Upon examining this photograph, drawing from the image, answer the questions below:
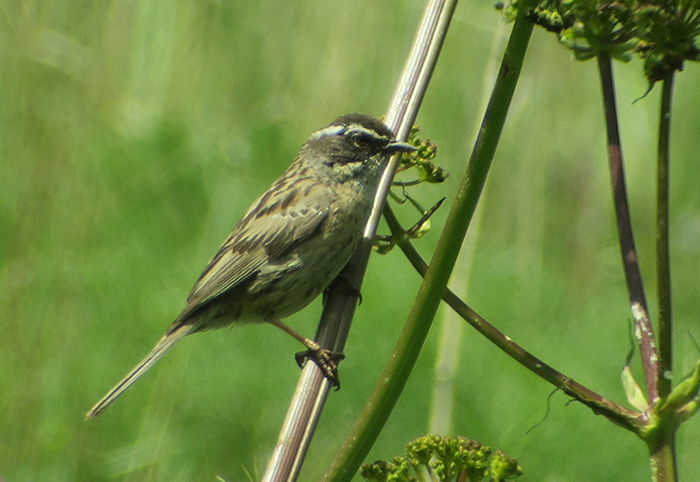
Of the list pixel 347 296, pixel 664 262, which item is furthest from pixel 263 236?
pixel 664 262

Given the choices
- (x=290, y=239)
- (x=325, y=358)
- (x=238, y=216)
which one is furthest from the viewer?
(x=238, y=216)

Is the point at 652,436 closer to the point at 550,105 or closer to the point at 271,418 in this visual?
the point at 271,418

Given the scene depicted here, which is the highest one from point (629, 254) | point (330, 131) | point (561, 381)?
point (330, 131)

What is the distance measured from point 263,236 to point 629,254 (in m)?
2.50

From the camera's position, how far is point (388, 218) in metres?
2.75

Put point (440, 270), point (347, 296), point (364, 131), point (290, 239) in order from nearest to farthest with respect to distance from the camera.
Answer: point (440, 270) < point (347, 296) < point (364, 131) < point (290, 239)

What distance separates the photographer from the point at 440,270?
2049 millimetres

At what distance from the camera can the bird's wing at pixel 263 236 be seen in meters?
4.31

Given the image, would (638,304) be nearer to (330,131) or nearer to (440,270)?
(440,270)

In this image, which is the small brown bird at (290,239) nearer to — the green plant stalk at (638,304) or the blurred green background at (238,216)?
the blurred green background at (238,216)

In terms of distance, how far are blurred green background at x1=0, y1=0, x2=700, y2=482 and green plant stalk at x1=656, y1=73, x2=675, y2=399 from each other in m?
2.21

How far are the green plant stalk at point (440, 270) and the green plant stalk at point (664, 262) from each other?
16.5 inches

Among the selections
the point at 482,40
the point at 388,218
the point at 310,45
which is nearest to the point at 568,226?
the point at 482,40

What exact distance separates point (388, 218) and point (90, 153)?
174 inches
